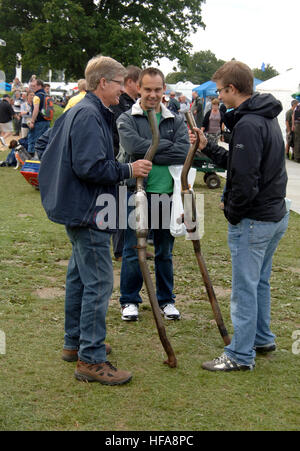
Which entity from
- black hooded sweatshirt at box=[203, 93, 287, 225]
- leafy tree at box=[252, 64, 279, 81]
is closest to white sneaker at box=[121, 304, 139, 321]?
black hooded sweatshirt at box=[203, 93, 287, 225]

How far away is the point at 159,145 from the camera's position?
5.02 m

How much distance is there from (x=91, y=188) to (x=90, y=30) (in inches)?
1216

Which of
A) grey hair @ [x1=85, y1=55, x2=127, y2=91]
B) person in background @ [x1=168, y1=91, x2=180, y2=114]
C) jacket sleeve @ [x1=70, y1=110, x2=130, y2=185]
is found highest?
grey hair @ [x1=85, y1=55, x2=127, y2=91]

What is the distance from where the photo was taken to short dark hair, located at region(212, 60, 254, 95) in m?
3.91

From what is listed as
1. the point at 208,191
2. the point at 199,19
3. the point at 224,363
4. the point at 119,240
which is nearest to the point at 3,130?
the point at 208,191

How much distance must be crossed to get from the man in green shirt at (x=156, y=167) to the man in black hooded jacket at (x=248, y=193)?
2.72 ft

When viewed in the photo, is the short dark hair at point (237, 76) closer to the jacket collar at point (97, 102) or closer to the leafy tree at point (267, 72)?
the jacket collar at point (97, 102)

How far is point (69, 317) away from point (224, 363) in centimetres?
114

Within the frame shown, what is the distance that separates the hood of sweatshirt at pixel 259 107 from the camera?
3.88 m

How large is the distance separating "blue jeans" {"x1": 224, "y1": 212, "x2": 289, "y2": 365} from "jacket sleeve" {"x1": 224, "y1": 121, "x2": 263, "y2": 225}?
21 centimetres

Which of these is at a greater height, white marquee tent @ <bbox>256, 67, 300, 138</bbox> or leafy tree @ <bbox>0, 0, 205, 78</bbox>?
leafy tree @ <bbox>0, 0, 205, 78</bbox>

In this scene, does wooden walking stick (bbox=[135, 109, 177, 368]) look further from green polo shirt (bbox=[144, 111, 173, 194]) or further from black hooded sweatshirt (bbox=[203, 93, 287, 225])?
green polo shirt (bbox=[144, 111, 173, 194])

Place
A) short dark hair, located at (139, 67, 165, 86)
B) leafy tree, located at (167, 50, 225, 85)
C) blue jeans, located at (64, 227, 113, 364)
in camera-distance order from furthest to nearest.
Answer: leafy tree, located at (167, 50, 225, 85) → short dark hair, located at (139, 67, 165, 86) → blue jeans, located at (64, 227, 113, 364)
